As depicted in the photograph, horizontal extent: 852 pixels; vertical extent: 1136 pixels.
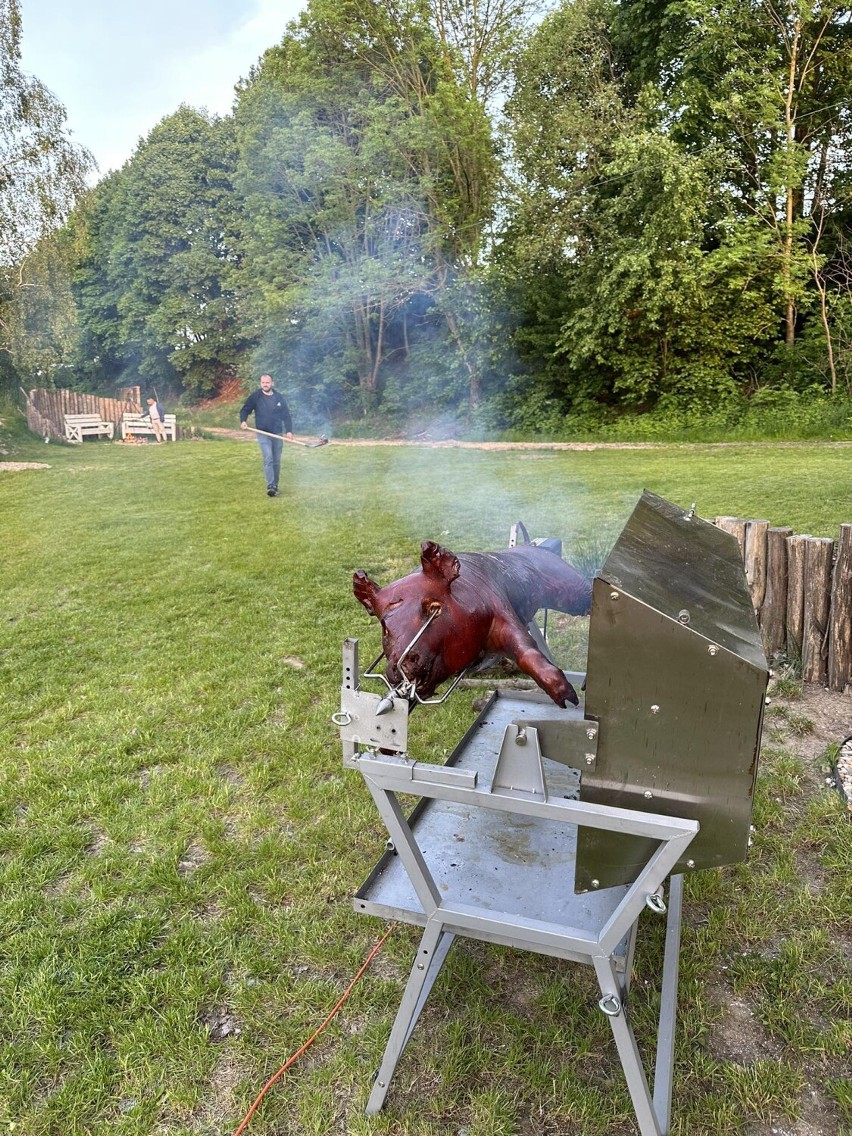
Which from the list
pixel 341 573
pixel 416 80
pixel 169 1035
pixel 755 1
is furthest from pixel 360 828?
pixel 755 1

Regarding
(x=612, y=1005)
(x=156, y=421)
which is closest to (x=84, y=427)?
(x=156, y=421)

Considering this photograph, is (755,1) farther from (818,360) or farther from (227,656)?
(227,656)

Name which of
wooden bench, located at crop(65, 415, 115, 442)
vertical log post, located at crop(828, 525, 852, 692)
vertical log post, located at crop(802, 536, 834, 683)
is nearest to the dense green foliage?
wooden bench, located at crop(65, 415, 115, 442)

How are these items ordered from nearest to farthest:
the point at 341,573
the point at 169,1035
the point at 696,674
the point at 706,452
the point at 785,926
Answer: the point at 696,674 < the point at 169,1035 < the point at 785,926 < the point at 341,573 < the point at 706,452

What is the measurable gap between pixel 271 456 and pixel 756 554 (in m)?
7.07

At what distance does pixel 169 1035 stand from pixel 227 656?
289 centimetres

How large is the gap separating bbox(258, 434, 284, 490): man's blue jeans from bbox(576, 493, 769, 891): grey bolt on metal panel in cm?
849

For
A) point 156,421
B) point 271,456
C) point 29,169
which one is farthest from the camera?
point 156,421

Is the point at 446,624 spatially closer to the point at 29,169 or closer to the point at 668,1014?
the point at 668,1014

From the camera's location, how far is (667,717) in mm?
1396

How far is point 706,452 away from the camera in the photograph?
39.6ft

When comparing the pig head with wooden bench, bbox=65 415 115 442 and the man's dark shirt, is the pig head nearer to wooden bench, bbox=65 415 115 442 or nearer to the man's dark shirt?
the man's dark shirt

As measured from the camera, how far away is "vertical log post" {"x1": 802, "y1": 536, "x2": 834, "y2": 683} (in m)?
3.76

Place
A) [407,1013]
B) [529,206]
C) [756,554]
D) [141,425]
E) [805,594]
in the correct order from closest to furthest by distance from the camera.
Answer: [407,1013] → [805,594] → [756,554] → [529,206] → [141,425]
